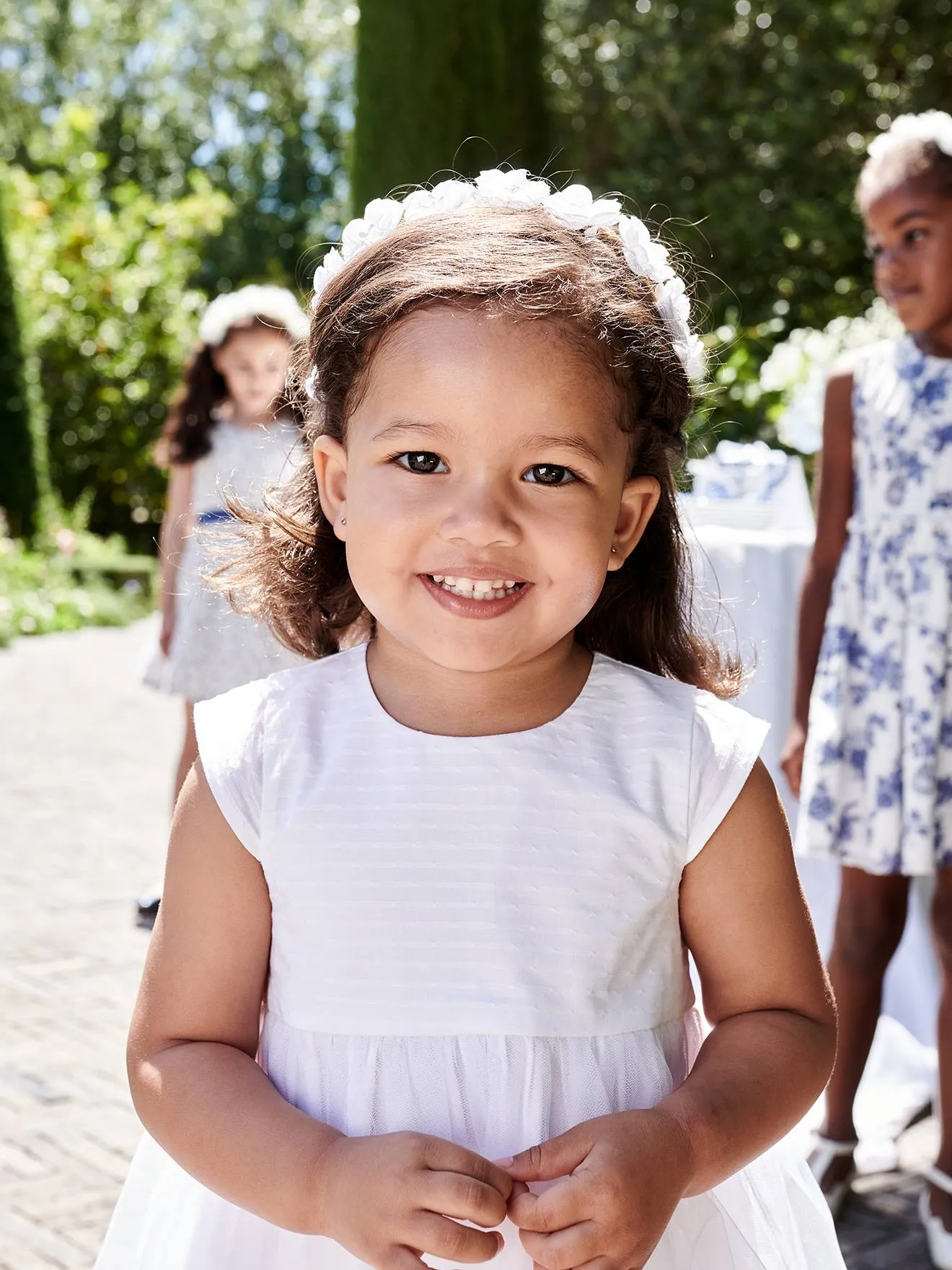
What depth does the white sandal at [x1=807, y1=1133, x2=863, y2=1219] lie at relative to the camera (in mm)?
3027

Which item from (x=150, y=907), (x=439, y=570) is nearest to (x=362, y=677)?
(x=439, y=570)

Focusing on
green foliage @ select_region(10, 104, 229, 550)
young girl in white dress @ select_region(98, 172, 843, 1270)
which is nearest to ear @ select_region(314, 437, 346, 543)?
young girl in white dress @ select_region(98, 172, 843, 1270)

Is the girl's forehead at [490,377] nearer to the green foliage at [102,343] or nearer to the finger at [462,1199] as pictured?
the finger at [462,1199]

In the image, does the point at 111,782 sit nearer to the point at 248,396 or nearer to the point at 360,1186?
the point at 248,396

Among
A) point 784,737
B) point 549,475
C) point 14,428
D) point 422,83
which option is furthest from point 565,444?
point 14,428

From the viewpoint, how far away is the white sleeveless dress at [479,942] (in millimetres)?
1475

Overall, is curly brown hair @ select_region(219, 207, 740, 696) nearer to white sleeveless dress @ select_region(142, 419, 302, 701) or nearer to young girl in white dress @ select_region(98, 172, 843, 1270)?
young girl in white dress @ select_region(98, 172, 843, 1270)

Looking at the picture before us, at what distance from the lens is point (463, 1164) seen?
1.29 metres

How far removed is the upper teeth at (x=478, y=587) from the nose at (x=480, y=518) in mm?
43

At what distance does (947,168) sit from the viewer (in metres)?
3.01

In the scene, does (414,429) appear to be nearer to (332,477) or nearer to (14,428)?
(332,477)

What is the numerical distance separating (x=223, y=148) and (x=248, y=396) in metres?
26.5

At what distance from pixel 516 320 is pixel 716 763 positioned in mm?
490

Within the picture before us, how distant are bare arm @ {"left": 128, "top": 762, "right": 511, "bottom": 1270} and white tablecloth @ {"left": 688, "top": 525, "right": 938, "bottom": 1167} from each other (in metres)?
2.23
